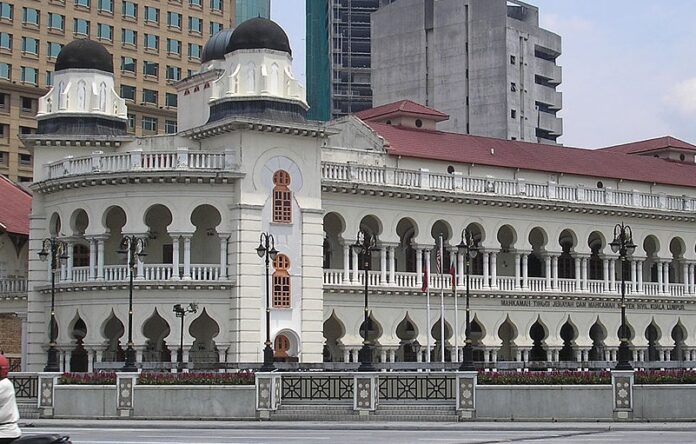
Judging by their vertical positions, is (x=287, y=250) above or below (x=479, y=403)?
above

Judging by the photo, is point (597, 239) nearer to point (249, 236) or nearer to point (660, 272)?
point (660, 272)

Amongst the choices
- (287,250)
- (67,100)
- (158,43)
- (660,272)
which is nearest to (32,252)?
(67,100)

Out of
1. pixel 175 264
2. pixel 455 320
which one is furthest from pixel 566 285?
pixel 175 264

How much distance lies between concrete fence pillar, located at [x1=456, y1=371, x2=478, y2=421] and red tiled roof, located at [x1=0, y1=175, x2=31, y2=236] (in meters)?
33.3

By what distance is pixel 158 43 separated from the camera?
11944cm

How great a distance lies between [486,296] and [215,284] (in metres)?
16.6

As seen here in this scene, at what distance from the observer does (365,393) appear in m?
43.9

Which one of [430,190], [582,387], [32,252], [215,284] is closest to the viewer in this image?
[582,387]

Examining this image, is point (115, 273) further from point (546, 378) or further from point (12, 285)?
point (546, 378)

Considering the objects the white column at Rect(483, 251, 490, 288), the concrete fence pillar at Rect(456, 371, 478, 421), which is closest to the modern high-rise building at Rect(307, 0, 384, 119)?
the white column at Rect(483, 251, 490, 288)

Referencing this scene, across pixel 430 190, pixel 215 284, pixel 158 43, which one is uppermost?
pixel 158 43

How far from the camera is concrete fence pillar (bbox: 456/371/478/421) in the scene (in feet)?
141

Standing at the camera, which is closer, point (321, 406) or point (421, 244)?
point (321, 406)

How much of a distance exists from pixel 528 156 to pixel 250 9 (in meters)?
71.4
